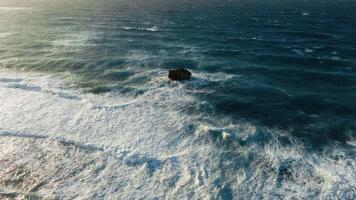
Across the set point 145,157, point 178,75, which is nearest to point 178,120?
point 145,157

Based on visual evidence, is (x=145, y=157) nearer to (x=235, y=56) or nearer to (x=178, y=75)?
(x=178, y=75)

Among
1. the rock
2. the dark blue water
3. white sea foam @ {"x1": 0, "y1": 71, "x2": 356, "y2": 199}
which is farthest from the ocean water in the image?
the rock

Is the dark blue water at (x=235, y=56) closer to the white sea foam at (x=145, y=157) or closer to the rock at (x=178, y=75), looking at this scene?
the rock at (x=178, y=75)

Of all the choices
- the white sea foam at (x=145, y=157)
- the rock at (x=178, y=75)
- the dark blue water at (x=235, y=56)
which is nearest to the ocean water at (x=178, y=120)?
the white sea foam at (x=145, y=157)

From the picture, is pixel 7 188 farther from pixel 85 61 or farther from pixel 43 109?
pixel 85 61

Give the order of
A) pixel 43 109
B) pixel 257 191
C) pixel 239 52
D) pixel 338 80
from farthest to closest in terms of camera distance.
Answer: pixel 239 52 < pixel 338 80 < pixel 43 109 < pixel 257 191

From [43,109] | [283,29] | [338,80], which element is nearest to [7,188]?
[43,109]
